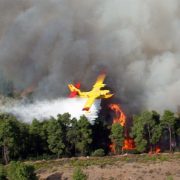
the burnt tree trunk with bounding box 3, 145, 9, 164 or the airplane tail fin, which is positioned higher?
the airplane tail fin

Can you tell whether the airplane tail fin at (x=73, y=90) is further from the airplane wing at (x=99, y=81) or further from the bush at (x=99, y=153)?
the bush at (x=99, y=153)

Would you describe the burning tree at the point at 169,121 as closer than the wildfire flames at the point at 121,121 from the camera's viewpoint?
Yes

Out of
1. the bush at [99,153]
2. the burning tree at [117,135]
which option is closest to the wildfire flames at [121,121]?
the burning tree at [117,135]

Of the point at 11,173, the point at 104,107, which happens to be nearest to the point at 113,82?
the point at 104,107

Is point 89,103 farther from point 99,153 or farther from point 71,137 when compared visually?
point 99,153

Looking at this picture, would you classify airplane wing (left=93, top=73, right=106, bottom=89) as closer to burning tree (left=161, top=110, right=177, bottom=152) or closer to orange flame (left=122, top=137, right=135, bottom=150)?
orange flame (left=122, top=137, right=135, bottom=150)

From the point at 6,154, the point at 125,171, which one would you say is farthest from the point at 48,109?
the point at 125,171

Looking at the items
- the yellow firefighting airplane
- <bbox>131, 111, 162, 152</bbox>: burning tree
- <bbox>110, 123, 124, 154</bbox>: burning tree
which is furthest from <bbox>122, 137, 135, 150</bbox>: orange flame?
the yellow firefighting airplane

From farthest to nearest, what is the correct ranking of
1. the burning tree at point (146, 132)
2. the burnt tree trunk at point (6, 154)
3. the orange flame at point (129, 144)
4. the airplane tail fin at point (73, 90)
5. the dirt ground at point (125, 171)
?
the airplane tail fin at point (73, 90) → the orange flame at point (129, 144) → the burning tree at point (146, 132) → the burnt tree trunk at point (6, 154) → the dirt ground at point (125, 171)

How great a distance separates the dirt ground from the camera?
1895 inches

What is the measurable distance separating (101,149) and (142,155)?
5.10 metres

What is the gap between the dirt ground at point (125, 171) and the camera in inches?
1895

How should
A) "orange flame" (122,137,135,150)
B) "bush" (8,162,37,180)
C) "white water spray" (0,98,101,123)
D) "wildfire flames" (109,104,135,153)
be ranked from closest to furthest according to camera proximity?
"bush" (8,162,37,180) → "orange flame" (122,137,135,150) → "wildfire flames" (109,104,135,153) → "white water spray" (0,98,101,123)

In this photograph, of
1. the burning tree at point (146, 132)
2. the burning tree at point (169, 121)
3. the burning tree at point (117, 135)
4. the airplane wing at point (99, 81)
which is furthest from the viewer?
the airplane wing at point (99, 81)
